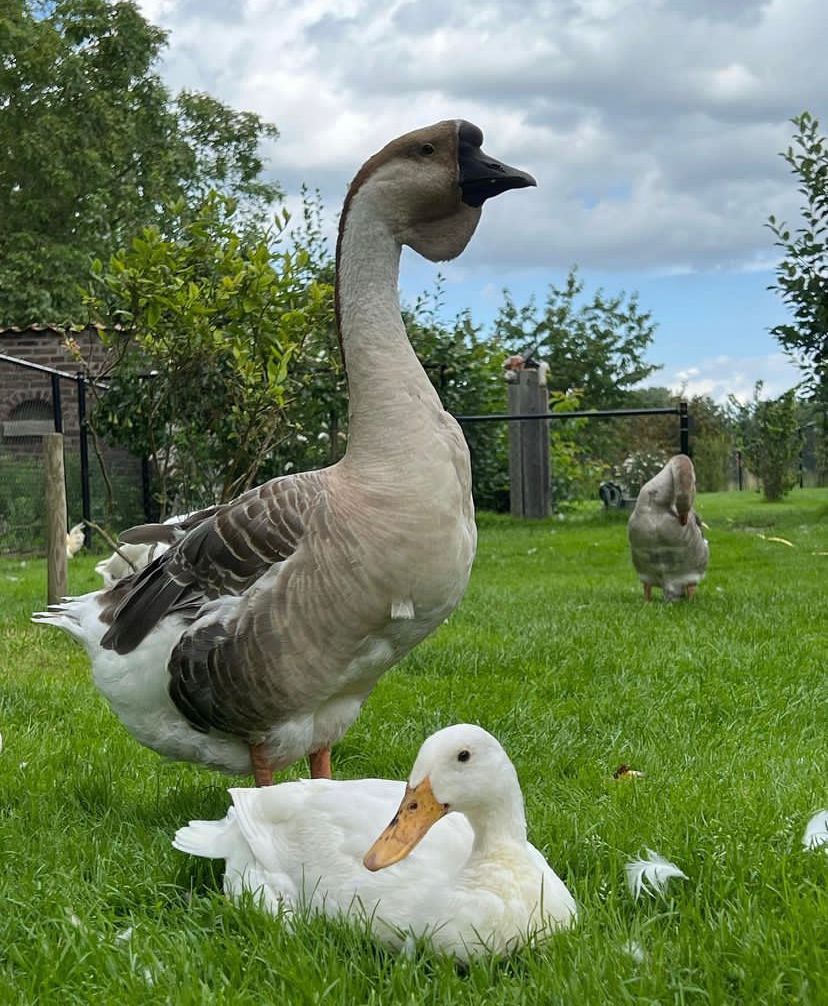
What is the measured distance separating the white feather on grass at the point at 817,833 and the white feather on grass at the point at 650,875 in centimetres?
37

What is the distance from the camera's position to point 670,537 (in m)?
8.62

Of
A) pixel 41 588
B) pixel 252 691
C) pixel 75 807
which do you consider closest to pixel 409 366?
pixel 252 691

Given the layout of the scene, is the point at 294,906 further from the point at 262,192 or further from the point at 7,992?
the point at 262,192

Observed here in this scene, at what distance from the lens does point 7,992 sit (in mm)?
2408

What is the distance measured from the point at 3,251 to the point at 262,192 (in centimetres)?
819

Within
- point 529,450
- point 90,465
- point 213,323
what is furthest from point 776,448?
Result: point 213,323

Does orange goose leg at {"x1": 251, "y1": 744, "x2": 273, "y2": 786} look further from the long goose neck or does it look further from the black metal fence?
the black metal fence

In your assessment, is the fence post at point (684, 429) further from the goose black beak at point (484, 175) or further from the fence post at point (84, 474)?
the goose black beak at point (484, 175)

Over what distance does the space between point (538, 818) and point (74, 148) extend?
91.5ft

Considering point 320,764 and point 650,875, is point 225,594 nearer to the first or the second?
point 320,764

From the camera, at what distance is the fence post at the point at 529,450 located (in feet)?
58.3

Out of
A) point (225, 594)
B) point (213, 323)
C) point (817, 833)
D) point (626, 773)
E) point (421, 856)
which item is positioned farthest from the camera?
point (213, 323)

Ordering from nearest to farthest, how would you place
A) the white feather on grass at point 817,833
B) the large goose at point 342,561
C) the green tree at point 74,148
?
the white feather on grass at point 817,833
the large goose at point 342,561
the green tree at point 74,148

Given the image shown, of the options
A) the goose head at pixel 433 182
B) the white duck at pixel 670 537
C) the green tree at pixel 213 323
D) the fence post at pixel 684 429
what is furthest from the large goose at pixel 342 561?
the fence post at pixel 684 429
